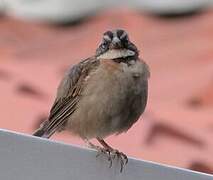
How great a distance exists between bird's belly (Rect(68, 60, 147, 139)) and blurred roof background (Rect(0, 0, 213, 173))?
0.47 meters

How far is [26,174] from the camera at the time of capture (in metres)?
3.08

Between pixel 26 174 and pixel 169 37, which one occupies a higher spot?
pixel 169 37

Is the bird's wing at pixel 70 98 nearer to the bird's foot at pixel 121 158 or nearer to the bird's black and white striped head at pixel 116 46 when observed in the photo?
the bird's black and white striped head at pixel 116 46

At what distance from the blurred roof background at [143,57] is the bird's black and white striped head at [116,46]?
559 millimetres

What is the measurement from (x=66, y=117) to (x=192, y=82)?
186 cm

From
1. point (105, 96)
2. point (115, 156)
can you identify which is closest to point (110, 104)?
point (105, 96)

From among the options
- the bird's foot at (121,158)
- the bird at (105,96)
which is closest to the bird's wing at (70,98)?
the bird at (105,96)

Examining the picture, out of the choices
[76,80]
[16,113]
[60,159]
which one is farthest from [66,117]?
[60,159]

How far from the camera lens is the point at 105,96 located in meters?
4.37

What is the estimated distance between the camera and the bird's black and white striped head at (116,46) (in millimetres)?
4434

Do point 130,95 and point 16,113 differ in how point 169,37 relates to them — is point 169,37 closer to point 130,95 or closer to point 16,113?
point 16,113

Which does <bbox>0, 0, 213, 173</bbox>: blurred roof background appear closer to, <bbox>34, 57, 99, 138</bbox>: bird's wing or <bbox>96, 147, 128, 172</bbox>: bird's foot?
<bbox>34, 57, 99, 138</bbox>: bird's wing

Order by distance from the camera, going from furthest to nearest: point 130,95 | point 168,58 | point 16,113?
1. point 168,58
2. point 16,113
3. point 130,95

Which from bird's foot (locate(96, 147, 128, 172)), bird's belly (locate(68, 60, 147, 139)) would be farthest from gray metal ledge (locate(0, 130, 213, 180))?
bird's belly (locate(68, 60, 147, 139))
